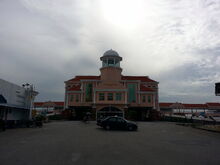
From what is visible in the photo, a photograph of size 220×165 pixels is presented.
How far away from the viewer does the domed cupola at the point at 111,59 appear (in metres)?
40.5

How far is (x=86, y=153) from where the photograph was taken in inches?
316

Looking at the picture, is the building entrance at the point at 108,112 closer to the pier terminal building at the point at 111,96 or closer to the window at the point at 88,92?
the pier terminal building at the point at 111,96

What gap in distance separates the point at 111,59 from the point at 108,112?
1193 cm

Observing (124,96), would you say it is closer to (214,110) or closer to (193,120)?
(193,120)

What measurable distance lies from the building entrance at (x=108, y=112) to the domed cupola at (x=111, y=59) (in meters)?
9.96

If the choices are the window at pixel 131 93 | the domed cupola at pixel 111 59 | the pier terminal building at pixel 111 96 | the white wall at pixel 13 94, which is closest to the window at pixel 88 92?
the pier terminal building at pixel 111 96

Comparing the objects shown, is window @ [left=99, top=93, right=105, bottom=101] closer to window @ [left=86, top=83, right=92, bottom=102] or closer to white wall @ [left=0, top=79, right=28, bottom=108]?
window @ [left=86, top=83, right=92, bottom=102]

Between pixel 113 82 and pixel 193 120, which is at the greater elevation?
pixel 113 82

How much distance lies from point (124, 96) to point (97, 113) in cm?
632

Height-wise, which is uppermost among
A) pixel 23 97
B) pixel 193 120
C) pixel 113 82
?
pixel 113 82

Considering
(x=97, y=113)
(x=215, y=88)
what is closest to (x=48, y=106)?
(x=97, y=113)

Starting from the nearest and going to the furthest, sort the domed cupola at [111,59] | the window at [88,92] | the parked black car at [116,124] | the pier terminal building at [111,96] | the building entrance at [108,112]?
the parked black car at [116,124] < the building entrance at [108,112] < the pier terminal building at [111,96] < the domed cupola at [111,59] < the window at [88,92]

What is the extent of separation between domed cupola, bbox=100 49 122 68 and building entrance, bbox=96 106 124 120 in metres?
9.96

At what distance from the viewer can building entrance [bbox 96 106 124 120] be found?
36.2m
